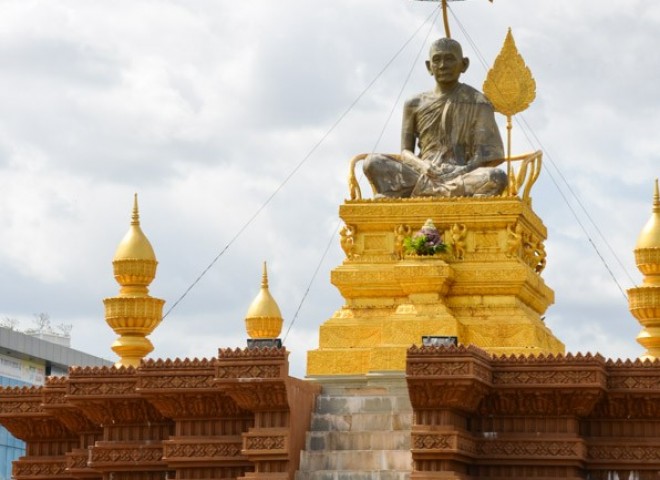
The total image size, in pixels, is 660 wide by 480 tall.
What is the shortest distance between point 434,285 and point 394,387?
2265 mm

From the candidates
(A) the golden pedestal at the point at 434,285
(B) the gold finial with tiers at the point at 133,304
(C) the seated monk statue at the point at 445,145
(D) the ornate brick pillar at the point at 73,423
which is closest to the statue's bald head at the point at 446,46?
(C) the seated monk statue at the point at 445,145

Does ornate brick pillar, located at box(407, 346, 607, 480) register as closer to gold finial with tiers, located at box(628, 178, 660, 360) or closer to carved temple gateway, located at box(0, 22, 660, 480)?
carved temple gateway, located at box(0, 22, 660, 480)

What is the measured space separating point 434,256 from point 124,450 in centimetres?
584

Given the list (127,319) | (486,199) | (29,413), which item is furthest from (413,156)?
(29,413)

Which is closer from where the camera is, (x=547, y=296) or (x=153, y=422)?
(x=153, y=422)

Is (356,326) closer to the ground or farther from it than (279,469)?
farther from it

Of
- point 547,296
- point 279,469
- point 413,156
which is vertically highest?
point 413,156

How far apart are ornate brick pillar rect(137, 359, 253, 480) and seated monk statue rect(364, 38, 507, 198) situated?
5.64m

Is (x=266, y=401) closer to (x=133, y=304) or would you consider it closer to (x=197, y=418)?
(x=197, y=418)

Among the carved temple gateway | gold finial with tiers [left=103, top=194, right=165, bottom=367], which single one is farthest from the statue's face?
gold finial with tiers [left=103, top=194, right=165, bottom=367]

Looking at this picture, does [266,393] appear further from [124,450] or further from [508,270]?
[508,270]

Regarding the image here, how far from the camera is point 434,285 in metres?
31.9

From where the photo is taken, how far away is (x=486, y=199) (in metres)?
32.8

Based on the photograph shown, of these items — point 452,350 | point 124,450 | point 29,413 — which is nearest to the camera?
point 452,350
